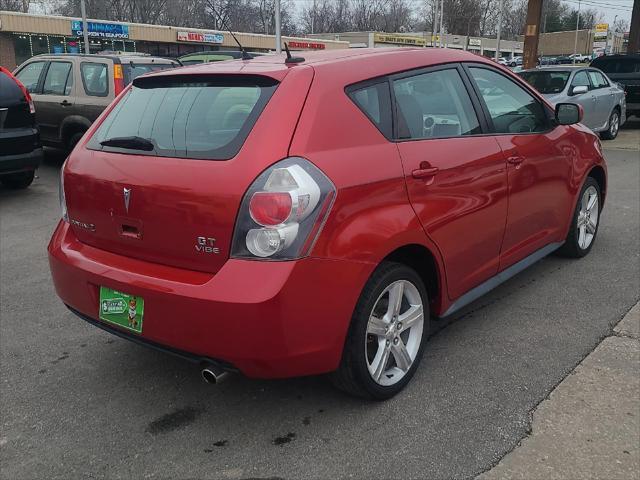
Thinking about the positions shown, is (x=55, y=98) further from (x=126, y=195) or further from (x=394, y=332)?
(x=394, y=332)

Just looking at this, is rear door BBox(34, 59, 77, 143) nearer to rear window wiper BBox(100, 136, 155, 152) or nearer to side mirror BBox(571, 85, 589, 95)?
rear window wiper BBox(100, 136, 155, 152)

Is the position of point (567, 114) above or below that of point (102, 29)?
below

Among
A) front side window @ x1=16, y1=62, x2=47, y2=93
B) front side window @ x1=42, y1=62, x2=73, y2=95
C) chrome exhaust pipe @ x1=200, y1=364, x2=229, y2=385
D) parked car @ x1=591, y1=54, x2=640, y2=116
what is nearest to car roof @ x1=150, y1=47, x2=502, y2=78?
chrome exhaust pipe @ x1=200, y1=364, x2=229, y2=385

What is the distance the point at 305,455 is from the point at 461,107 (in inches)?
82.8

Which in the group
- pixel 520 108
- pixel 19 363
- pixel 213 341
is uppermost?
pixel 520 108

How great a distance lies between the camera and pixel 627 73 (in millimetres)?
15844

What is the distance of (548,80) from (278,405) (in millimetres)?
10957

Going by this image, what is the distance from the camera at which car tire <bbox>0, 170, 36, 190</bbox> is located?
26.7 ft

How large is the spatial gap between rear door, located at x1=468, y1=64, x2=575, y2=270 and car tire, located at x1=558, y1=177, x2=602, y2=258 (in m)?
0.34

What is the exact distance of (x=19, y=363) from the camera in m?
3.50

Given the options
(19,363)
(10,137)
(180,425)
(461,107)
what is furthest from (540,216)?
(10,137)

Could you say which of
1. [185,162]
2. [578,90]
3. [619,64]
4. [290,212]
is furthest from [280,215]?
[619,64]

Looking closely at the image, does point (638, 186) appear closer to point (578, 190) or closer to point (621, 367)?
point (578, 190)

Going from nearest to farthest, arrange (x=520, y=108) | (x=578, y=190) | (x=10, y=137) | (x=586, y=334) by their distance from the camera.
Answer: (x=586, y=334) < (x=520, y=108) < (x=578, y=190) < (x=10, y=137)
